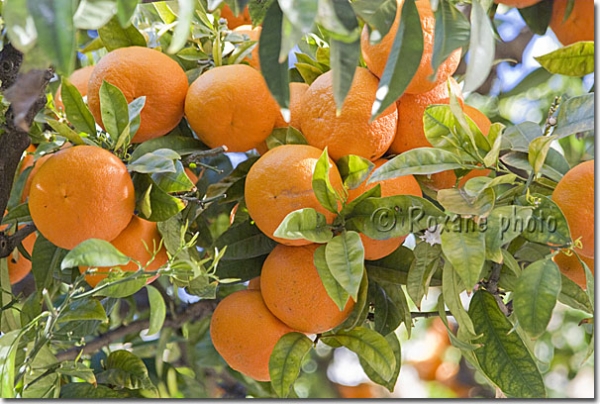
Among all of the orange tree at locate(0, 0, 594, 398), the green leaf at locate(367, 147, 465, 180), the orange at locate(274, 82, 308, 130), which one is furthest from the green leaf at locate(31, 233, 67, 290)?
the green leaf at locate(367, 147, 465, 180)

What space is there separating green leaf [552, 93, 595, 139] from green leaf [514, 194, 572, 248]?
0.10 m

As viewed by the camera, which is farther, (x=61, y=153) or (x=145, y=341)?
(x=145, y=341)

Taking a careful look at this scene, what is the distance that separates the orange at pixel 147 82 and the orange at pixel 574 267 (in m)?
0.51

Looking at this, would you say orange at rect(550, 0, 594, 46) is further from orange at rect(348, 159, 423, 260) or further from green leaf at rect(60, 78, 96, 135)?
green leaf at rect(60, 78, 96, 135)

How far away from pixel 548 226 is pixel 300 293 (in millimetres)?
286

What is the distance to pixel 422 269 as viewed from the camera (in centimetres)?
87

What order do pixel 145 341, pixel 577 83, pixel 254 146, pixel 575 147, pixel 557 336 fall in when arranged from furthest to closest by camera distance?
pixel 557 336
pixel 577 83
pixel 145 341
pixel 575 147
pixel 254 146

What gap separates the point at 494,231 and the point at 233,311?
347mm

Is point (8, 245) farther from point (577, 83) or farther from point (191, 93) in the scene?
point (577, 83)

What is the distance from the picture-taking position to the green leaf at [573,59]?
0.88 meters

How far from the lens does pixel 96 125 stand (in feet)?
3.35

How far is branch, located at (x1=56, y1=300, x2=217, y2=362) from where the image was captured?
1.28 m

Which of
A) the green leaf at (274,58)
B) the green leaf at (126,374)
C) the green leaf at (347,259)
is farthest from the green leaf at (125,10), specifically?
the green leaf at (126,374)

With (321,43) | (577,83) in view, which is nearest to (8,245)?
(321,43)
